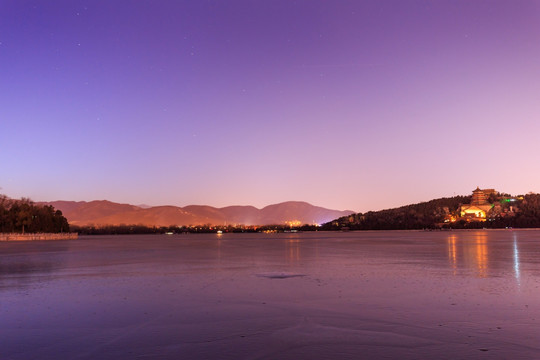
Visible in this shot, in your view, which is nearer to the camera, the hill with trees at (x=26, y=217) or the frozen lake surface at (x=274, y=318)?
the frozen lake surface at (x=274, y=318)

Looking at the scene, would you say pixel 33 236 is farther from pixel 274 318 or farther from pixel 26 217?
pixel 274 318

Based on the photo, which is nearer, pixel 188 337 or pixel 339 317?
pixel 188 337

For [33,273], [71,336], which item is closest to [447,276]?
[71,336]

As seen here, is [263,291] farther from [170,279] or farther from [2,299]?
[2,299]

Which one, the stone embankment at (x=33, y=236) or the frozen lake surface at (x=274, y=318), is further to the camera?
the stone embankment at (x=33, y=236)

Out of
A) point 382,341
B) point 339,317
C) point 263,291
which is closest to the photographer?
point 382,341

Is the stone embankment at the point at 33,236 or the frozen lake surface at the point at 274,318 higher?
the frozen lake surface at the point at 274,318

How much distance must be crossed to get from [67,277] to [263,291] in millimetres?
13896

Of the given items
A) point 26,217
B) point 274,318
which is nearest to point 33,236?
point 26,217

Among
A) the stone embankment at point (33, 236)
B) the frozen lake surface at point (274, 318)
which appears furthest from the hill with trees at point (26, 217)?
the frozen lake surface at point (274, 318)

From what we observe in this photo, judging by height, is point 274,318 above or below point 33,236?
above

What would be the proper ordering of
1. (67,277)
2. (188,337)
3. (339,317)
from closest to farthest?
(188,337) → (339,317) → (67,277)

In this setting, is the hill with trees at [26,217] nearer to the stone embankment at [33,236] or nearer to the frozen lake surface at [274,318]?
the stone embankment at [33,236]

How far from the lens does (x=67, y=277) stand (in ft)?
92.1
